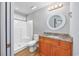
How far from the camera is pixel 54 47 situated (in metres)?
1.75

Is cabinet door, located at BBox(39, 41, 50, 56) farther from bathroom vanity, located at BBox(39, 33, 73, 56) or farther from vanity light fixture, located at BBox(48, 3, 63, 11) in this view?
vanity light fixture, located at BBox(48, 3, 63, 11)

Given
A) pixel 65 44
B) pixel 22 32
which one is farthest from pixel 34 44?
pixel 65 44

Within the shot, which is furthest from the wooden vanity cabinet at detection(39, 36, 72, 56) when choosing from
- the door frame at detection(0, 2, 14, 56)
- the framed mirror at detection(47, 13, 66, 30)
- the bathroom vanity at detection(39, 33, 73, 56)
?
the door frame at detection(0, 2, 14, 56)

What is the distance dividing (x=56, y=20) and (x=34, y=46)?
83 centimetres

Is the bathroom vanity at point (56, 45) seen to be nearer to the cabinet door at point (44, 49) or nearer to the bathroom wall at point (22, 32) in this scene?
the cabinet door at point (44, 49)

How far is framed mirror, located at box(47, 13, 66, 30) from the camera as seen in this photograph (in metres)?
1.88

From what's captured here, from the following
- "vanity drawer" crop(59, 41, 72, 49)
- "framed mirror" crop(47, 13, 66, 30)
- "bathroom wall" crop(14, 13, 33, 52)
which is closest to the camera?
"vanity drawer" crop(59, 41, 72, 49)

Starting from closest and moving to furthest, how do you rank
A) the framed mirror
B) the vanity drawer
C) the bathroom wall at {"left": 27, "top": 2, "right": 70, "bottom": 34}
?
1. the vanity drawer
2. the framed mirror
3. the bathroom wall at {"left": 27, "top": 2, "right": 70, "bottom": 34}

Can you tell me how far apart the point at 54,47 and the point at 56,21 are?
557 mm

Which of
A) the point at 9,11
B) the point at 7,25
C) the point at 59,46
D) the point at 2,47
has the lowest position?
the point at 59,46

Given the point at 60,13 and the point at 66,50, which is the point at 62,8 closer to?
the point at 60,13

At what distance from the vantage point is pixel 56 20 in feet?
6.51

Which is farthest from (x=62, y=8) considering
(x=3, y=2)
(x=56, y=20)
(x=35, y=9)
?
(x=3, y=2)

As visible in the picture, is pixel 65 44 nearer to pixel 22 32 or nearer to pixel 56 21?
pixel 56 21
